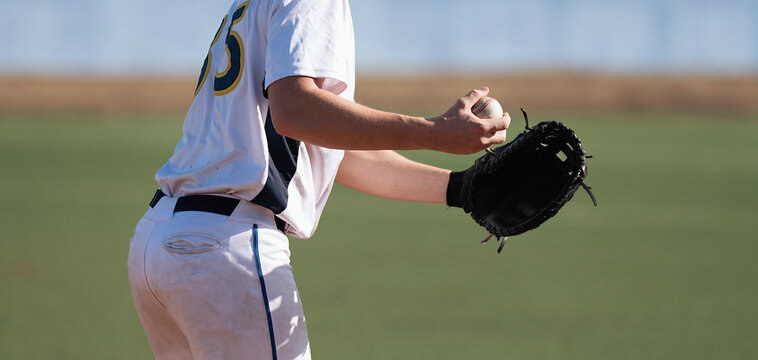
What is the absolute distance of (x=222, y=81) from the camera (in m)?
2.18

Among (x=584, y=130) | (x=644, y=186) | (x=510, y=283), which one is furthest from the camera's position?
(x=584, y=130)

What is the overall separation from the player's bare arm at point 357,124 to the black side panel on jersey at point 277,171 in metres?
0.19

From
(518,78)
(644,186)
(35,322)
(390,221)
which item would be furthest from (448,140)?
(518,78)

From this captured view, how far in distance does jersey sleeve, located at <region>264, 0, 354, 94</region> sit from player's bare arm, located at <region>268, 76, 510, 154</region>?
3 cm

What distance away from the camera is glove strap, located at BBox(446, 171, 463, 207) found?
2732 millimetres

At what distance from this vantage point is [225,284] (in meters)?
2.09

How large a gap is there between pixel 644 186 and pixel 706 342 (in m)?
6.82

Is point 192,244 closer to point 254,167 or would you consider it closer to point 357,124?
point 254,167

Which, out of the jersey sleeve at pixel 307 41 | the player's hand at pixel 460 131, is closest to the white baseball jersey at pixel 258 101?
the jersey sleeve at pixel 307 41

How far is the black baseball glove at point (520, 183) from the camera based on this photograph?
8.34 feet

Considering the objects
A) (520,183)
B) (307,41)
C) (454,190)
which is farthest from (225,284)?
(520,183)

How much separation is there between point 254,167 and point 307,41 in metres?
0.34

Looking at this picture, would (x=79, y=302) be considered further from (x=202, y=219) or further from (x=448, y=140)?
(x=448, y=140)

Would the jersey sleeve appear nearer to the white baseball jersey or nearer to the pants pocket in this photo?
the white baseball jersey
